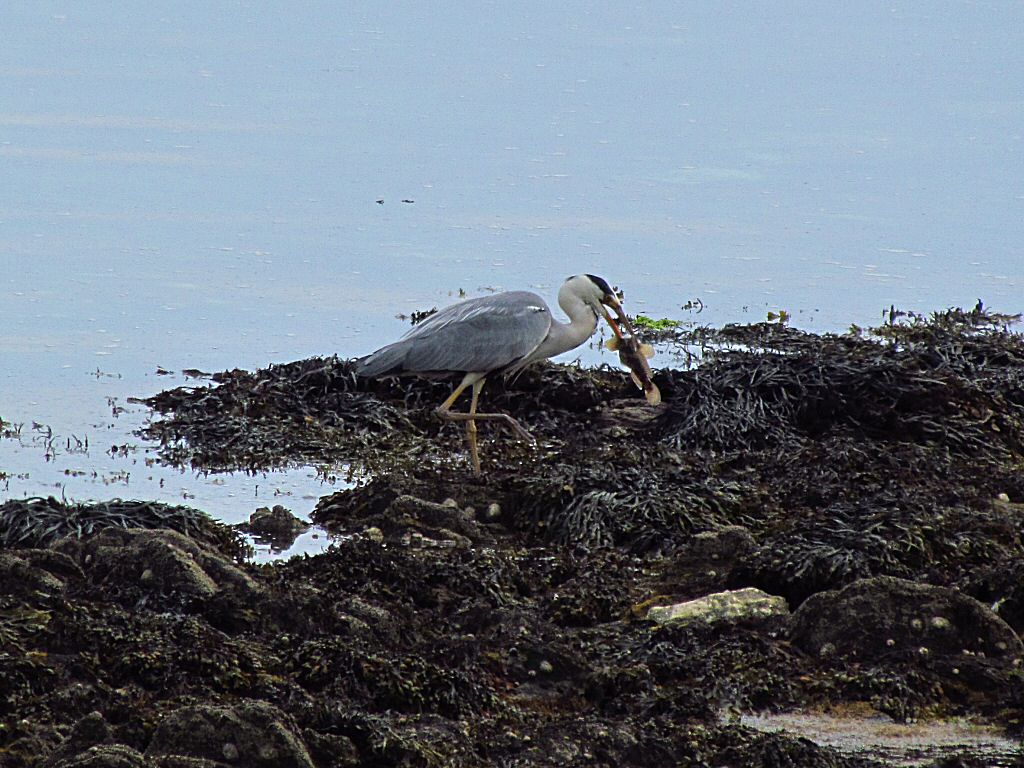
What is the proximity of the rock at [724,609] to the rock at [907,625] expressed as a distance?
1.28 ft

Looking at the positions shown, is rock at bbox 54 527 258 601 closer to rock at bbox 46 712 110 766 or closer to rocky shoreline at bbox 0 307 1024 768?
rocky shoreline at bbox 0 307 1024 768

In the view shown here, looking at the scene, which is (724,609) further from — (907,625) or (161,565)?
(161,565)

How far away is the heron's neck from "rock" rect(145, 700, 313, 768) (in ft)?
19.7

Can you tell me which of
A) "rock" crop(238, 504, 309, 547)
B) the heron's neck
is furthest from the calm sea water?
the heron's neck

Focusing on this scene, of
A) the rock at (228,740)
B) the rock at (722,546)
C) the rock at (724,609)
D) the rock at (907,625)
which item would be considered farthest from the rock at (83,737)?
the rock at (722,546)

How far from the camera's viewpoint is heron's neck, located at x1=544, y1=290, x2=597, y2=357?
468 inches

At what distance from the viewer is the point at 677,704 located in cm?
711

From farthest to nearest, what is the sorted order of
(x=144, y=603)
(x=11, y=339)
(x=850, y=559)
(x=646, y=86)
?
(x=646, y=86) < (x=11, y=339) < (x=850, y=559) < (x=144, y=603)

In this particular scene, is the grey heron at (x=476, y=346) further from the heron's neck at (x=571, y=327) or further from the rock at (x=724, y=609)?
the rock at (x=724, y=609)

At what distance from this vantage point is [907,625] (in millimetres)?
7523

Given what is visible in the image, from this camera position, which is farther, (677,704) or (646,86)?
(646,86)

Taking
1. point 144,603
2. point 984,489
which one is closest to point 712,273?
point 984,489

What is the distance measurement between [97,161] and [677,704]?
15891 mm

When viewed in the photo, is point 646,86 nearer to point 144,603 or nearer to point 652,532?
point 652,532
